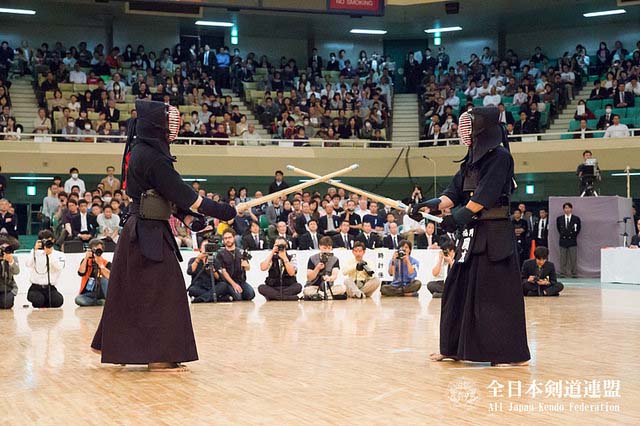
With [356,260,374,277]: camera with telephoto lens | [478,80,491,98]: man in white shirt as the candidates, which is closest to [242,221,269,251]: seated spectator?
[356,260,374,277]: camera with telephoto lens

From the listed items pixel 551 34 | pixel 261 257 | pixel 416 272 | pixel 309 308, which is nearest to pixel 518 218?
pixel 416 272

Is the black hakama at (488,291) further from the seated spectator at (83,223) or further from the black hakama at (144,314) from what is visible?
the seated spectator at (83,223)

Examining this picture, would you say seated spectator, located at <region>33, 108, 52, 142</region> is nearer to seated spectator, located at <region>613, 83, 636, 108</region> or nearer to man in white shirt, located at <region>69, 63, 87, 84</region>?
man in white shirt, located at <region>69, 63, 87, 84</region>

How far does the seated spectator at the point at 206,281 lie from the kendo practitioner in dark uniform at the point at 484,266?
8819mm

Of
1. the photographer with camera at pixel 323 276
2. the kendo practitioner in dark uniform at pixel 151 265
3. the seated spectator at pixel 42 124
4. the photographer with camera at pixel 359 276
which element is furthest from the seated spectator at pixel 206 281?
the seated spectator at pixel 42 124

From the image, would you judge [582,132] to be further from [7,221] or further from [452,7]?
[7,221]

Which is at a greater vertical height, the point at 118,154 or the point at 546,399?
the point at 118,154

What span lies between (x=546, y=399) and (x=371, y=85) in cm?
2544

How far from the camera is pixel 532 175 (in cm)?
2689

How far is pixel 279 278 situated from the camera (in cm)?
1644

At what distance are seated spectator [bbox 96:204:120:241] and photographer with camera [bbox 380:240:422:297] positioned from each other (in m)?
5.45

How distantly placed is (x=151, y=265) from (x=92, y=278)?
8626mm

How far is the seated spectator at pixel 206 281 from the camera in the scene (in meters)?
16.0

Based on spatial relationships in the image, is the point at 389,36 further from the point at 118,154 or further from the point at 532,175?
the point at 118,154
